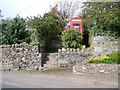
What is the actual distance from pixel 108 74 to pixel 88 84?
3079 mm

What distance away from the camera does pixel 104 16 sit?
53.6ft

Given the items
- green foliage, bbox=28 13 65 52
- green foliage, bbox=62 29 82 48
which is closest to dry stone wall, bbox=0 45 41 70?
green foliage, bbox=28 13 65 52

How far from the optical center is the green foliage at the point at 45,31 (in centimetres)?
→ 1877

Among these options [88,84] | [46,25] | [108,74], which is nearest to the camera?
[88,84]

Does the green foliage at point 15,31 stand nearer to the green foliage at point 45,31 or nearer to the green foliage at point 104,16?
the green foliage at point 45,31

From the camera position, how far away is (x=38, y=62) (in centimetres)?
1725

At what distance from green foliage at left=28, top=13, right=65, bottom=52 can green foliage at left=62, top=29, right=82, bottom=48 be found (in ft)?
4.19

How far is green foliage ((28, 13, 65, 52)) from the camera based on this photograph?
61.6 ft

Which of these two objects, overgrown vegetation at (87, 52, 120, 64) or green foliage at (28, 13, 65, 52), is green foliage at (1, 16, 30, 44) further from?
overgrown vegetation at (87, 52, 120, 64)

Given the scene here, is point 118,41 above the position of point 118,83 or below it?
above

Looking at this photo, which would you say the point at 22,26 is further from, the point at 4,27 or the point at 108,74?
the point at 108,74

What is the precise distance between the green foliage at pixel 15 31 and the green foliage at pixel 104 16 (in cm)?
472

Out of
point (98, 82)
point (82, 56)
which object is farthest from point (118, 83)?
point (82, 56)

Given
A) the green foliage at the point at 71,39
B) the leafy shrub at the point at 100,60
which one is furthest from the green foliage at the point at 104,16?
the leafy shrub at the point at 100,60
